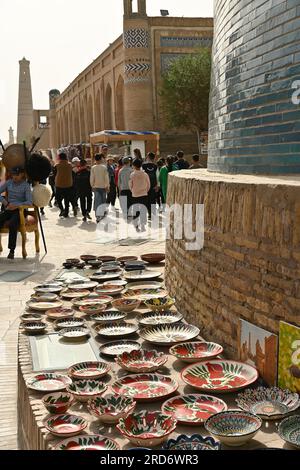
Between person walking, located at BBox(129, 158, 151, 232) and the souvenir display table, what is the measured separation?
20.5 ft

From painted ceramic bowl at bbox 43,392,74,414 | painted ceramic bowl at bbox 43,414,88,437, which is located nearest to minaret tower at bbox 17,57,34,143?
painted ceramic bowl at bbox 43,392,74,414

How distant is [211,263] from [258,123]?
39.6 inches

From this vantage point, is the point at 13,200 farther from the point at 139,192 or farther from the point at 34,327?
the point at 34,327

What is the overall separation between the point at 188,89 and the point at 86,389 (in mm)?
24740

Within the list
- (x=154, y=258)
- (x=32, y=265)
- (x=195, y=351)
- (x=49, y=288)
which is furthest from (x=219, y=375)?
(x=32, y=265)

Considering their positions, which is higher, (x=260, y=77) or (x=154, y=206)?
(x=260, y=77)

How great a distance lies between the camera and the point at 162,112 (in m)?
28.5

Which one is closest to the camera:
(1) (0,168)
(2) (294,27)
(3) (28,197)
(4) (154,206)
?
(2) (294,27)

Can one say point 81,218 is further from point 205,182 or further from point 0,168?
point 205,182

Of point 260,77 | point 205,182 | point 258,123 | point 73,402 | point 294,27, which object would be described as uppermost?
point 294,27

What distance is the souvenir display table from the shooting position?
109 inches

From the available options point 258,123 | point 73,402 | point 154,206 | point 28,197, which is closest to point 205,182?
point 258,123

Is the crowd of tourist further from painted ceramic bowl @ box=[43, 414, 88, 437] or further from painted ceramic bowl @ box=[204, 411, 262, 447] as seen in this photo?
painted ceramic bowl @ box=[204, 411, 262, 447]

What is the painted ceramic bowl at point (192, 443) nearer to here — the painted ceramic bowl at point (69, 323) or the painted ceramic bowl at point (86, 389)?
the painted ceramic bowl at point (86, 389)
